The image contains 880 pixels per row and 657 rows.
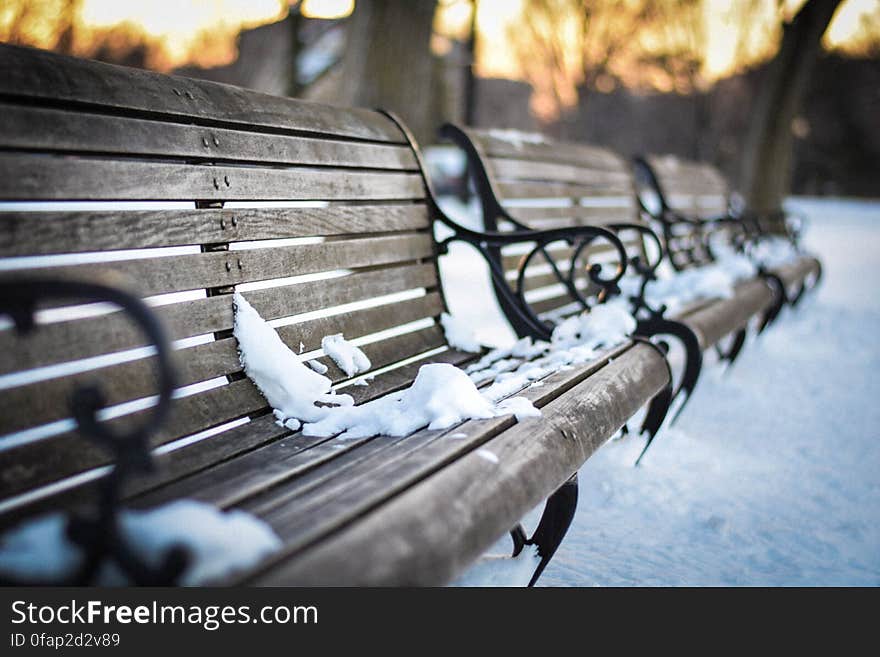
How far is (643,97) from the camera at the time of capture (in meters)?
31.8

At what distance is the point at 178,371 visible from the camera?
1.49 metres

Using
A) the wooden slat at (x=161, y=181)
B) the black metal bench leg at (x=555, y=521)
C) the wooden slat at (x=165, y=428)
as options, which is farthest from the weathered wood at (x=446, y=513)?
the wooden slat at (x=161, y=181)

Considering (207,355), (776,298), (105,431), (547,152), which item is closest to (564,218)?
(547,152)

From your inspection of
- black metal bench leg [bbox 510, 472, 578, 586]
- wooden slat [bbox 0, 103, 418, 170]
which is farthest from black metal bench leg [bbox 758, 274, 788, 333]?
wooden slat [bbox 0, 103, 418, 170]

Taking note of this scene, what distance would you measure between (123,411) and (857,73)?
110 ft

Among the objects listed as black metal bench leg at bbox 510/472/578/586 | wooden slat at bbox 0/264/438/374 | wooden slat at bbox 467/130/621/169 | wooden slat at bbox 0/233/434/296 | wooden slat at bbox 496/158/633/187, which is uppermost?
wooden slat at bbox 467/130/621/169

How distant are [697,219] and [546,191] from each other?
164 cm

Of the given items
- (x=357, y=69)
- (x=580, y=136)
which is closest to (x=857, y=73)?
(x=580, y=136)

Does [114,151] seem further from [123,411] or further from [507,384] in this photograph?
[507,384]

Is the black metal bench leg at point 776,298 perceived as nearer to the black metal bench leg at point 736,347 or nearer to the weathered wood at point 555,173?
the black metal bench leg at point 736,347

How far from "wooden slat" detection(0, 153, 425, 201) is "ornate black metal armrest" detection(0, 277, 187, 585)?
0.44 m

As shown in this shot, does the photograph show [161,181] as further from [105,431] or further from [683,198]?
[683,198]

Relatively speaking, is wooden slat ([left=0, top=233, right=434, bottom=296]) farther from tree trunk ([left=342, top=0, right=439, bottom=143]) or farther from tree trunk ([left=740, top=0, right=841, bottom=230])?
tree trunk ([left=740, top=0, right=841, bottom=230])

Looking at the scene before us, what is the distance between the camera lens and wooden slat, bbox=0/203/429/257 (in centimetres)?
125
